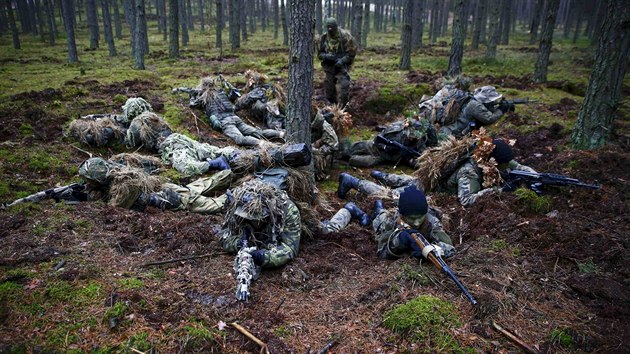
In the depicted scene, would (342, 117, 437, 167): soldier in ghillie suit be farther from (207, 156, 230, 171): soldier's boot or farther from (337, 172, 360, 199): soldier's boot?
(207, 156, 230, 171): soldier's boot

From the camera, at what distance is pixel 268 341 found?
3.36 metres

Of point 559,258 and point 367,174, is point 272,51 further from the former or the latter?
point 559,258

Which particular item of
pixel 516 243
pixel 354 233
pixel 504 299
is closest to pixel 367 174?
pixel 354 233

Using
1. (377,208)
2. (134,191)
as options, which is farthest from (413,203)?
(134,191)

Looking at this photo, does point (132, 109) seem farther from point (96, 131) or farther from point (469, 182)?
point (469, 182)

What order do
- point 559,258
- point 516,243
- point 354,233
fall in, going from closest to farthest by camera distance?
point 559,258, point 516,243, point 354,233

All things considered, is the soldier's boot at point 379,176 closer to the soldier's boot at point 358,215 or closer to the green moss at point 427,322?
the soldier's boot at point 358,215

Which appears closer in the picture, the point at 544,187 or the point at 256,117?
the point at 544,187

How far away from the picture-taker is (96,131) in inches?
316

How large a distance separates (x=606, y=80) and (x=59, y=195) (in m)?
9.79

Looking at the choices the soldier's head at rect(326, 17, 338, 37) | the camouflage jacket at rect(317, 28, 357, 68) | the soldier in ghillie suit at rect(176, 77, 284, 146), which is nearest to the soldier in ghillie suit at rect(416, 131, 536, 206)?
the soldier in ghillie suit at rect(176, 77, 284, 146)

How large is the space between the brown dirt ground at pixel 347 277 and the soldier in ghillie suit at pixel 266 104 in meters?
4.80

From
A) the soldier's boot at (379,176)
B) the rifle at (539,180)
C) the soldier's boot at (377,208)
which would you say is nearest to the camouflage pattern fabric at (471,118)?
the soldier's boot at (379,176)

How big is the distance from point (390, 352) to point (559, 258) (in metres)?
2.55
